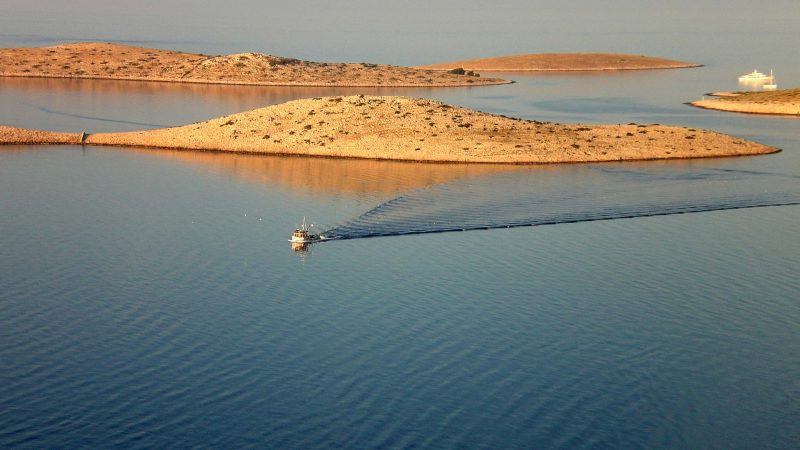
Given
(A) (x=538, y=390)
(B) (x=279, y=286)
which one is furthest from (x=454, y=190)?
(A) (x=538, y=390)

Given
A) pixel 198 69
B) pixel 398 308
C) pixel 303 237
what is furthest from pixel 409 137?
pixel 198 69

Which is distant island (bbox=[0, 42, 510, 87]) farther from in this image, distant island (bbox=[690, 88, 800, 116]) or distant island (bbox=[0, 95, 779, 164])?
distant island (bbox=[0, 95, 779, 164])

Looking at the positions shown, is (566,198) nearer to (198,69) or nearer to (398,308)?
(398,308)

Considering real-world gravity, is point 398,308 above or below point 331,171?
below

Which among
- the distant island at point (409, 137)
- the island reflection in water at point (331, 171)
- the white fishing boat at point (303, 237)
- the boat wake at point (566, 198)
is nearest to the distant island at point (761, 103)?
the distant island at point (409, 137)

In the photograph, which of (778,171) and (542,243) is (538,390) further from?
(778,171)

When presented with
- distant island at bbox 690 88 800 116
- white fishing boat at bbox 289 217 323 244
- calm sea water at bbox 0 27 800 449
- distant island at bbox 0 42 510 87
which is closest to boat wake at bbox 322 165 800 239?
calm sea water at bbox 0 27 800 449
